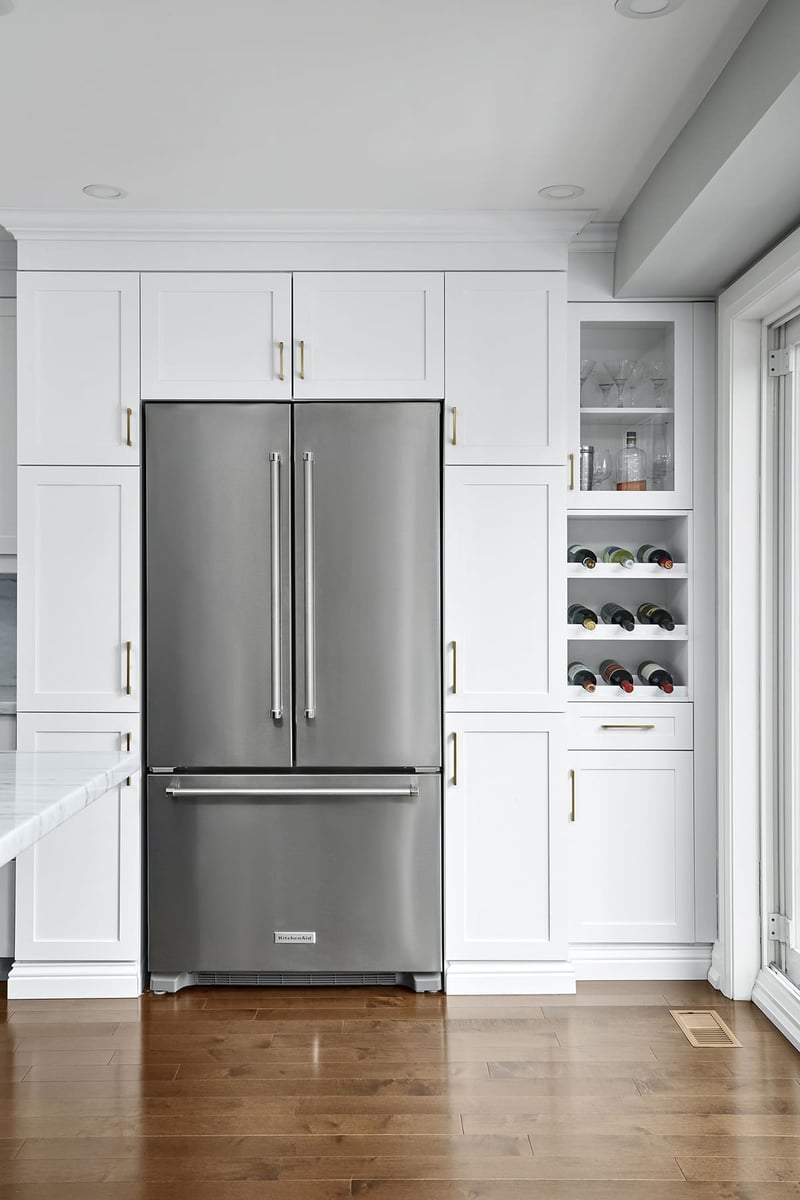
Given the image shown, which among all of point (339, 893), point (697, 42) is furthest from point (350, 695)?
point (697, 42)

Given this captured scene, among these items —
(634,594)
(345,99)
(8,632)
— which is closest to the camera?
(345,99)

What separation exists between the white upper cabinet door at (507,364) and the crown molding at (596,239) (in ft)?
0.63

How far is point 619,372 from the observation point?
363cm

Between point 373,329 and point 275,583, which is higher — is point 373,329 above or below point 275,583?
above

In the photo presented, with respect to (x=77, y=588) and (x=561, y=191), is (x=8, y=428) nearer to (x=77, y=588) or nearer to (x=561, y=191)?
(x=77, y=588)

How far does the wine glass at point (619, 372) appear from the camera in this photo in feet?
11.9

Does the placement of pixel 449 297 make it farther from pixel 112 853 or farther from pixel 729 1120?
pixel 729 1120

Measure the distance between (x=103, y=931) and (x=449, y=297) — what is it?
2.51 meters

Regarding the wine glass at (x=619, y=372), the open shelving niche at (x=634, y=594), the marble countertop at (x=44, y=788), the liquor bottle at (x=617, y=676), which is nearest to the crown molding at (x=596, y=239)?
the wine glass at (x=619, y=372)

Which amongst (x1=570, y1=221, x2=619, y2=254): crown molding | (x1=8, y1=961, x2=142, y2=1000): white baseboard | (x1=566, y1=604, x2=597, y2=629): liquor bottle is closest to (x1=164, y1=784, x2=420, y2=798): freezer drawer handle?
(x1=8, y1=961, x2=142, y2=1000): white baseboard

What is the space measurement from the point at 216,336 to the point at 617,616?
1.74 m

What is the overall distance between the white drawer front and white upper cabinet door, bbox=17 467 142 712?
1632mm

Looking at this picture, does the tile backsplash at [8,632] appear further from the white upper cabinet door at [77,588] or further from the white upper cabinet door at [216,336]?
the white upper cabinet door at [216,336]

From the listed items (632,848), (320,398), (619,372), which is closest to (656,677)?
(632,848)
